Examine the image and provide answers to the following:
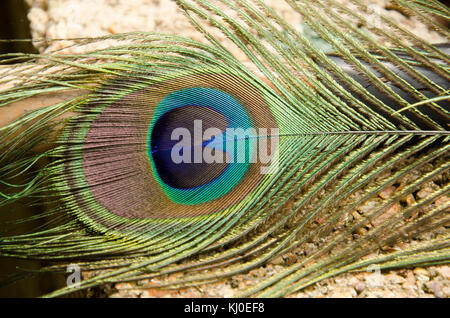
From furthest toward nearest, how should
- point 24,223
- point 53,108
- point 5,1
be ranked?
point 5,1 < point 24,223 < point 53,108

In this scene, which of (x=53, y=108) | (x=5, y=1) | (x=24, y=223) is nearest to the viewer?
(x=53, y=108)

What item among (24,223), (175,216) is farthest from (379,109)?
(24,223)

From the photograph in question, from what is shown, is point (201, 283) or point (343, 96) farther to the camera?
point (343, 96)
